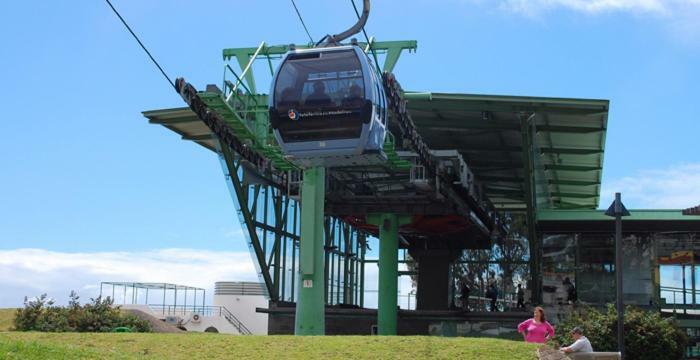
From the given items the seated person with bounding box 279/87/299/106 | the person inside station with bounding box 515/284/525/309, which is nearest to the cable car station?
the seated person with bounding box 279/87/299/106

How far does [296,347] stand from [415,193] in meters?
21.2

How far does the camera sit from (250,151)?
31.3 metres

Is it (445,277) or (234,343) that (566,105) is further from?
(234,343)

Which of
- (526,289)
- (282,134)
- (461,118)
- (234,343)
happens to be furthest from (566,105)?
(234,343)

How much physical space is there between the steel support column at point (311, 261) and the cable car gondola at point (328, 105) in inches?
142

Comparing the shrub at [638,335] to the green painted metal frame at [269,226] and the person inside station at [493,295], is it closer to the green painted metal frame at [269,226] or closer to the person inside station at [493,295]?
the green painted metal frame at [269,226]

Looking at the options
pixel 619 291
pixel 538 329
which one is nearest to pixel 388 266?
pixel 619 291

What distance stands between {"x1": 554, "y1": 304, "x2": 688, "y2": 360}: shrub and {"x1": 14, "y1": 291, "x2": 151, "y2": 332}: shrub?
38.4 feet

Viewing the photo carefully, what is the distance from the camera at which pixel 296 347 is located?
16.1 metres

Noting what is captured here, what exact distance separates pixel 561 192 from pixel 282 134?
34.3 meters

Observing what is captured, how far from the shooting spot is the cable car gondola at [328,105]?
A: 2162 cm

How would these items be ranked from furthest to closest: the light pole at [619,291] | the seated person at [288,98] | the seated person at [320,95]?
the seated person at [288,98] < the seated person at [320,95] < the light pole at [619,291]

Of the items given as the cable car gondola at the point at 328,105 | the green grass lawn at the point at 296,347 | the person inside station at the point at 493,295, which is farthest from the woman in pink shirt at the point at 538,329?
the person inside station at the point at 493,295

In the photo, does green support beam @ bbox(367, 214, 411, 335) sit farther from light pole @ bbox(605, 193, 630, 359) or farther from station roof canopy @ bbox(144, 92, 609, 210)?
light pole @ bbox(605, 193, 630, 359)
